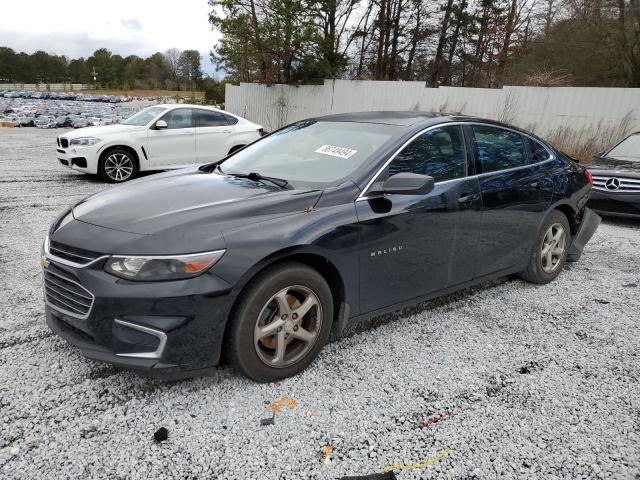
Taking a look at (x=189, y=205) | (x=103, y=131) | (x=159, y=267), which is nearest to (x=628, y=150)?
(x=189, y=205)

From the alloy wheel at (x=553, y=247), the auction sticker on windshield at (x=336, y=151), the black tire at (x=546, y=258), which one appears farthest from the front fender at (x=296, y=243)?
the alloy wheel at (x=553, y=247)

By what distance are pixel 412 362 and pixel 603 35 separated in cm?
1932

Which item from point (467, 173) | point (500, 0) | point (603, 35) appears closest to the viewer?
point (467, 173)

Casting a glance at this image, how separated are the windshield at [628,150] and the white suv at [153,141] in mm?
7049

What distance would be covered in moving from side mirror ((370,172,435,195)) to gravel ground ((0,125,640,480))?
1086 millimetres

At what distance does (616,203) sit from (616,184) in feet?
0.92

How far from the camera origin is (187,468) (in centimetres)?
217

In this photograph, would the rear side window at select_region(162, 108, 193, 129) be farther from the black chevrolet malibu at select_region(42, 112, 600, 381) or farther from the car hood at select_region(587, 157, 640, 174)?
the car hood at select_region(587, 157, 640, 174)

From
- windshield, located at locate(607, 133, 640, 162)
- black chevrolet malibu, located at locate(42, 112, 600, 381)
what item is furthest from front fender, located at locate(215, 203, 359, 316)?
windshield, located at locate(607, 133, 640, 162)

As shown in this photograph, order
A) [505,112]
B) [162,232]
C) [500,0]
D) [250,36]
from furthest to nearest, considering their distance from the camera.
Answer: [500,0] → [250,36] → [505,112] → [162,232]

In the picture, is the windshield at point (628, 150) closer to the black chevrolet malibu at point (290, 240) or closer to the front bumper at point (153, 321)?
the black chevrolet malibu at point (290, 240)

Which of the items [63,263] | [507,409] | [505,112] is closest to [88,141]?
[63,263]

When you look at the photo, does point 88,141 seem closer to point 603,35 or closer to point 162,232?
point 162,232

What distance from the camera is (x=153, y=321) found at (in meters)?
2.41
